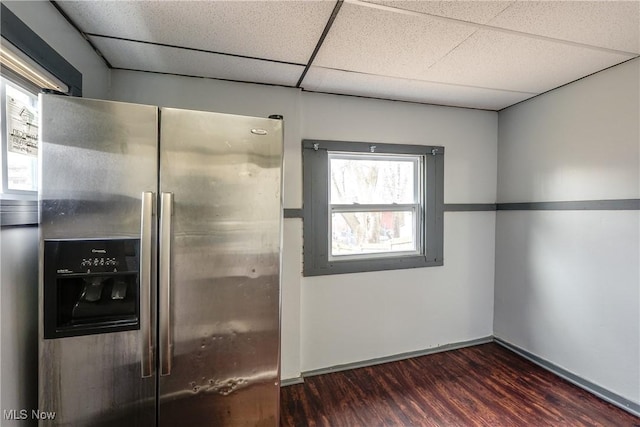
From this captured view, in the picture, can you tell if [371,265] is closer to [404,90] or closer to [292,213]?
[292,213]

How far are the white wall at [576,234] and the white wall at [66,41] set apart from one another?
3350mm

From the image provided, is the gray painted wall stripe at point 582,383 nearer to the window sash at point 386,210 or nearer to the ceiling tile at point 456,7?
the window sash at point 386,210

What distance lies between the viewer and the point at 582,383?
212cm

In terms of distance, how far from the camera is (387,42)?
161 cm

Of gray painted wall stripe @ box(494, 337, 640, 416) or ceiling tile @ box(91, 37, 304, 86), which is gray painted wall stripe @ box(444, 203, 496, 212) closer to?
gray painted wall stripe @ box(494, 337, 640, 416)

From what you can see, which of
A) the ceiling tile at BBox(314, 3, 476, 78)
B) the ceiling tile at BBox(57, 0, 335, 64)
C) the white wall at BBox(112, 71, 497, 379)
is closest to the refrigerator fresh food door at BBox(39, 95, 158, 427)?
the ceiling tile at BBox(57, 0, 335, 64)

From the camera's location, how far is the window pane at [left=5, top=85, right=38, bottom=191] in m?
1.19

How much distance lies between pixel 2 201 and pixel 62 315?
1.64 ft

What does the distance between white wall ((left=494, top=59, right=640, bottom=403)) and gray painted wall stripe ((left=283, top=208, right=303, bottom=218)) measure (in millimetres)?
2078

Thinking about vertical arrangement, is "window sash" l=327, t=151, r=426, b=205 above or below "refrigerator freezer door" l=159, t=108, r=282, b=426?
above

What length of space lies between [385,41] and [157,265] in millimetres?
1686

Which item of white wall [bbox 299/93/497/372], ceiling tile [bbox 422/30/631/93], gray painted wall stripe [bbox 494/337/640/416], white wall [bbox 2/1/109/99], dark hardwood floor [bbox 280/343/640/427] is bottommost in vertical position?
dark hardwood floor [bbox 280/343/640/427]

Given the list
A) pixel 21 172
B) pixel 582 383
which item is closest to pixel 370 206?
pixel 582 383

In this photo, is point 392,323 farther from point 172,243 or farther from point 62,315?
point 62,315
